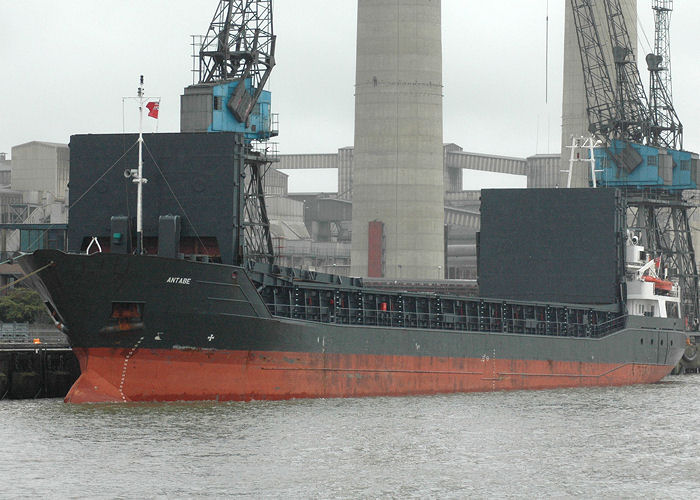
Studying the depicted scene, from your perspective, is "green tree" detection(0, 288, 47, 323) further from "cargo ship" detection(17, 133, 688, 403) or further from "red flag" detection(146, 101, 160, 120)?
"red flag" detection(146, 101, 160, 120)

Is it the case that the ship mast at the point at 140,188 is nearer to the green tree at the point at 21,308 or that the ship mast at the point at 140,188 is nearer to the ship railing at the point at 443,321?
the ship railing at the point at 443,321

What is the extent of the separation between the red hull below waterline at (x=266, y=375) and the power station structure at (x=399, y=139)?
4177cm

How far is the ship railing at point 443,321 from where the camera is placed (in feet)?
144

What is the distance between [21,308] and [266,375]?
3310 centimetres

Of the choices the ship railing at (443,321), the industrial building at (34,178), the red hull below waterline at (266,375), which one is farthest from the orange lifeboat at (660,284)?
the industrial building at (34,178)

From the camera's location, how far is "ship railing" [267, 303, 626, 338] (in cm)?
4394

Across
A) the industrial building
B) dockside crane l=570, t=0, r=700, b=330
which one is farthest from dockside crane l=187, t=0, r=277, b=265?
the industrial building

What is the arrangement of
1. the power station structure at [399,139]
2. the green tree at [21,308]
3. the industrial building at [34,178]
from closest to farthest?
the green tree at [21,308]
the power station structure at [399,139]
the industrial building at [34,178]

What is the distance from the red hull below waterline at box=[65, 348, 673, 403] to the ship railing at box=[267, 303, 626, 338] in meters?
1.60

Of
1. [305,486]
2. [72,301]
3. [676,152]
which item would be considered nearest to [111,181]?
[72,301]

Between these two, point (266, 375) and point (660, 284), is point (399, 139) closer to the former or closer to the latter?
point (660, 284)

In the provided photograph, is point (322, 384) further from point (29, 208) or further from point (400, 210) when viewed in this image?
point (29, 208)

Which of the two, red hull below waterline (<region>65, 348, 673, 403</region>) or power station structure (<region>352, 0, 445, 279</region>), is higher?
power station structure (<region>352, 0, 445, 279</region>)

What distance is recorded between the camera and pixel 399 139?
91.7m
